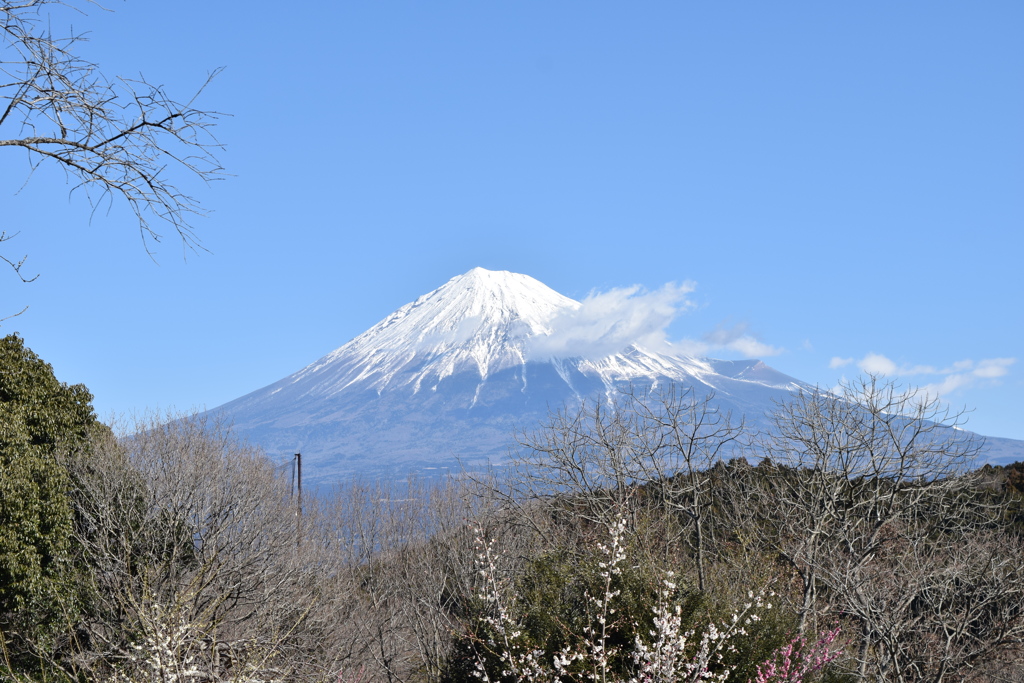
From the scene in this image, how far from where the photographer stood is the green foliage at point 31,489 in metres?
15.1

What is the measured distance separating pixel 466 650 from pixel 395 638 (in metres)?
10.5

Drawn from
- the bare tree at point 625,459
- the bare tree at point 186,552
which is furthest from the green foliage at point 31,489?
the bare tree at point 625,459

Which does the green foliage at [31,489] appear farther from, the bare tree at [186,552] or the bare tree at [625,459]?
the bare tree at [625,459]

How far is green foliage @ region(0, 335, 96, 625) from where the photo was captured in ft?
49.4

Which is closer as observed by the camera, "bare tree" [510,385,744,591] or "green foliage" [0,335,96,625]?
"green foliage" [0,335,96,625]

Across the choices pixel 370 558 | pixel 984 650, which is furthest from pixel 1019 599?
pixel 370 558

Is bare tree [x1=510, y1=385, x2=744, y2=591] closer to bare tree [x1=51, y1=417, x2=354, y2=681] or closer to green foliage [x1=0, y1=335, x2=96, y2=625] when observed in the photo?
bare tree [x1=51, y1=417, x2=354, y2=681]

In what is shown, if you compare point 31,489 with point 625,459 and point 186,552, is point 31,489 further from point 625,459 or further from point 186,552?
point 625,459

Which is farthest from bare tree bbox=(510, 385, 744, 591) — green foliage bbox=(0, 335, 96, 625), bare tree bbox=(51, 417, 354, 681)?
green foliage bbox=(0, 335, 96, 625)

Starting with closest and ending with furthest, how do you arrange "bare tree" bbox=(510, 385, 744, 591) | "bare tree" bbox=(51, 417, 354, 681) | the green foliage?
1. the green foliage
2. "bare tree" bbox=(51, 417, 354, 681)
3. "bare tree" bbox=(510, 385, 744, 591)

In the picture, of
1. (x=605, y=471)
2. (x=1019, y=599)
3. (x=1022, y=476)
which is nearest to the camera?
(x=1019, y=599)

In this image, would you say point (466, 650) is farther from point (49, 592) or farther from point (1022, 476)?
point (1022, 476)

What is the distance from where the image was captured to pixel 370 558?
35.6 meters

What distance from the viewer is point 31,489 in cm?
1546
